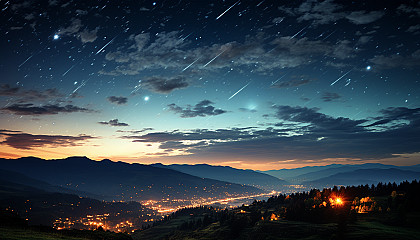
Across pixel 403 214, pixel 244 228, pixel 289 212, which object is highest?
pixel 403 214

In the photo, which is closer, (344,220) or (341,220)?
(344,220)

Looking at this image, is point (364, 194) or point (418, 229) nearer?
point (418, 229)

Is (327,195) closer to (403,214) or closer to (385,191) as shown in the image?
(385,191)

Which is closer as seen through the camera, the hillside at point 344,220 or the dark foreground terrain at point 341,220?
the dark foreground terrain at point 341,220

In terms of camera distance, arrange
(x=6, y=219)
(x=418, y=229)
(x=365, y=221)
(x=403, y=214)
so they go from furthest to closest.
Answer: (x=365, y=221) → (x=403, y=214) → (x=418, y=229) → (x=6, y=219)

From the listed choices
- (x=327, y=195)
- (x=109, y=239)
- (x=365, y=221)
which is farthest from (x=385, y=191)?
(x=109, y=239)

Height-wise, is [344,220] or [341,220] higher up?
[344,220]

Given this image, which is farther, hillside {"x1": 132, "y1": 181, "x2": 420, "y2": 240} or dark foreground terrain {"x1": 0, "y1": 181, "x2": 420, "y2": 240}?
hillside {"x1": 132, "y1": 181, "x2": 420, "y2": 240}

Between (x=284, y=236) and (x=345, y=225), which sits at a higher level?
(x=345, y=225)

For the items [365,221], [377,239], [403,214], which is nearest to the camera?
[377,239]

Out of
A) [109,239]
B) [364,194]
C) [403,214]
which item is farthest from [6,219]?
[364,194]
